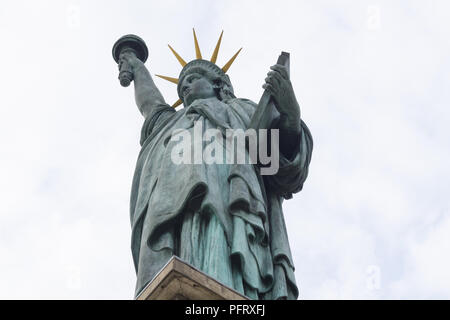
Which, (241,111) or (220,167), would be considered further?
(241,111)

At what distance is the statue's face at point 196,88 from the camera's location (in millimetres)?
11312

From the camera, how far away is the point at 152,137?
11.0 metres

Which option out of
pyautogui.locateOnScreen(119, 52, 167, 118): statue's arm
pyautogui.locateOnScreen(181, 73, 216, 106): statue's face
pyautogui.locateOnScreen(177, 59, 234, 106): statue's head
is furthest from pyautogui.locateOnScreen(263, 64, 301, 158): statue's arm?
pyautogui.locateOnScreen(119, 52, 167, 118): statue's arm

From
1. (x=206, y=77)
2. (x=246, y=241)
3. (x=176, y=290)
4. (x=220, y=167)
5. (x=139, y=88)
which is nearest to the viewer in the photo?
(x=176, y=290)

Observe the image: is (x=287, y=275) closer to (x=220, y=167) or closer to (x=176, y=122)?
(x=220, y=167)

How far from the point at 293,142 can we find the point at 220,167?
94cm

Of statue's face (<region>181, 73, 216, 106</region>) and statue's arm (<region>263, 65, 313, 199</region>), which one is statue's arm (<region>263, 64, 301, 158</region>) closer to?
statue's arm (<region>263, 65, 313, 199</region>)

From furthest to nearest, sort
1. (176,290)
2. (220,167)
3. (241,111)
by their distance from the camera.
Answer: (241,111)
(220,167)
(176,290)

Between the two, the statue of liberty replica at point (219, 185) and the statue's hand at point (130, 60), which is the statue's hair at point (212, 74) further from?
the statue's hand at point (130, 60)

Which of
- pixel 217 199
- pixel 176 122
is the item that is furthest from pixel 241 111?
pixel 217 199

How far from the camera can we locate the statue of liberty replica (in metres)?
8.95

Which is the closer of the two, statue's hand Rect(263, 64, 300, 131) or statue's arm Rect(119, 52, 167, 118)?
statue's hand Rect(263, 64, 300, 131)
